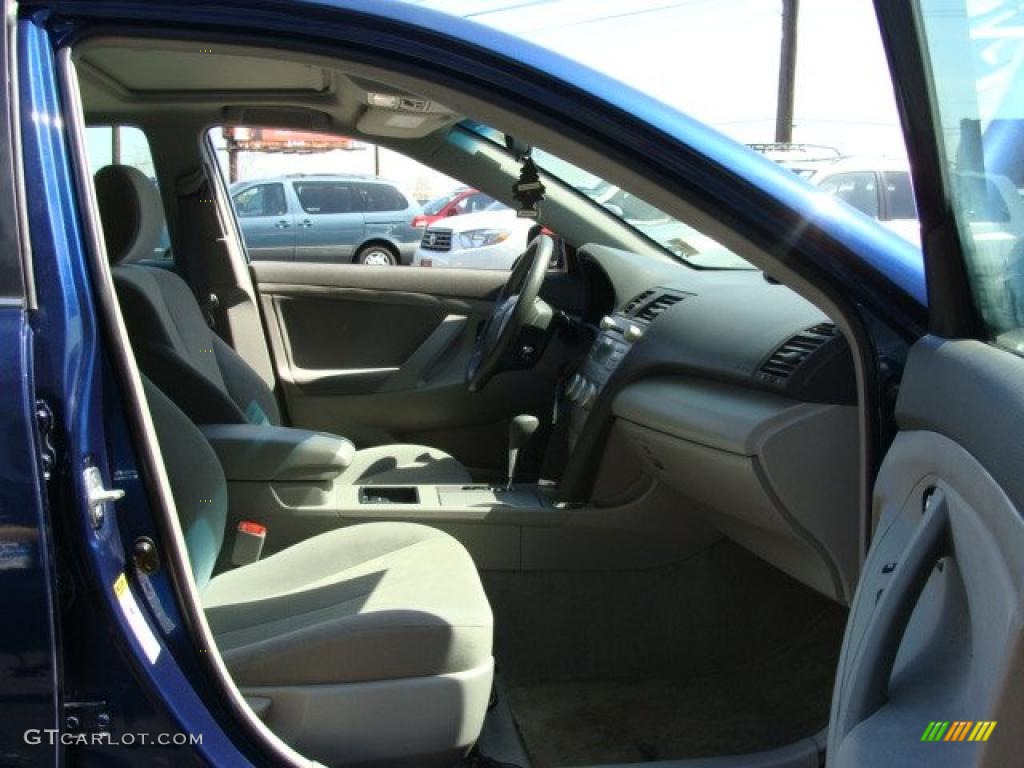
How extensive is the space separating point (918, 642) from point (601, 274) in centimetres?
229

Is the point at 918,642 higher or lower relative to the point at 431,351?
higher

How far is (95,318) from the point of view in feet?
4.55

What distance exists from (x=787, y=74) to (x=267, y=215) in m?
6.85

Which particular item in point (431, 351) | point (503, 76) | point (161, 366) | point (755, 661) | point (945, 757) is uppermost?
point (503, 76)

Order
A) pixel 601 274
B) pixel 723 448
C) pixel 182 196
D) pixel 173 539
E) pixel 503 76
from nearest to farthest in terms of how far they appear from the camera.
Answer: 1. pixel 173 539
2. pixel 503 76
3. pixel 723 448
4. pixel 601 274
5. pixel 182 196

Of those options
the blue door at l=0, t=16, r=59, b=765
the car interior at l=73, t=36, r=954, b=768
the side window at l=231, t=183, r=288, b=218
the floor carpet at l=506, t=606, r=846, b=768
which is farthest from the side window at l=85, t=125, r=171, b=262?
the side window at l=231, t=183, r=288, b=218

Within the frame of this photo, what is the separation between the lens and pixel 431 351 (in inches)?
169

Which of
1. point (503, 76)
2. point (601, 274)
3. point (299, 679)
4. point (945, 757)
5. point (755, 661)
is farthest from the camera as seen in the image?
point (601, 274)

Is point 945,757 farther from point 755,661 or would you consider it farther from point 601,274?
point 601,274

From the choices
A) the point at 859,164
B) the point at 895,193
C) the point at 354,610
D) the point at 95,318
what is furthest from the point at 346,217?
the point at 95,318

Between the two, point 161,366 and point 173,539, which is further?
point 161,366

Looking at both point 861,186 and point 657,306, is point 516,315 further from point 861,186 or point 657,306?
point 861,186

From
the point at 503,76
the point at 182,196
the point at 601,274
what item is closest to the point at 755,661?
the point at 601,274

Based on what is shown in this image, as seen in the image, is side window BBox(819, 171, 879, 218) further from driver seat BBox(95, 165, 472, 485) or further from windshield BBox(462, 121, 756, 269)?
driver seat BBox(95, 165, 472, 485)
